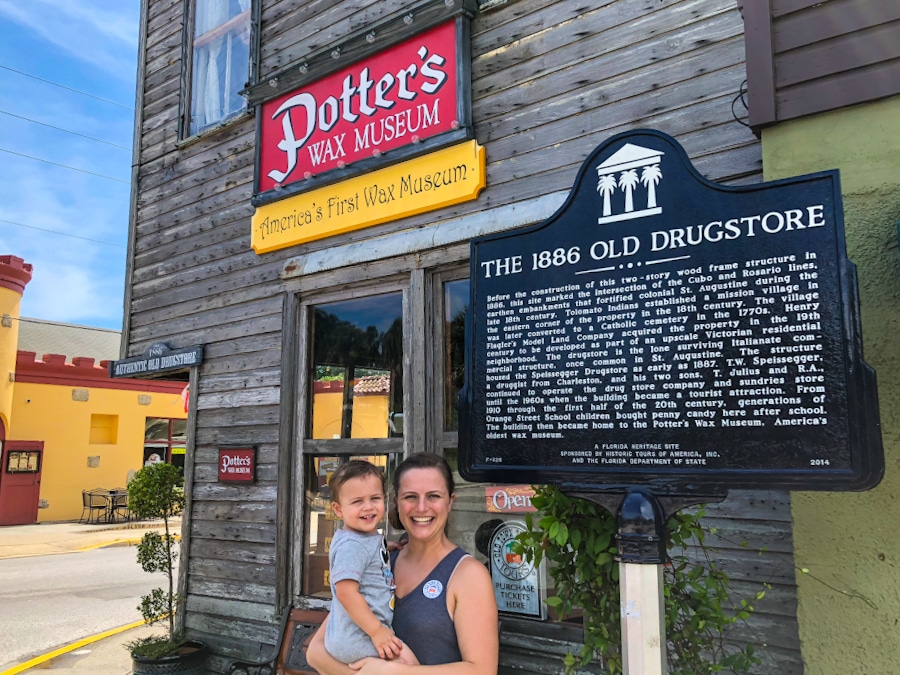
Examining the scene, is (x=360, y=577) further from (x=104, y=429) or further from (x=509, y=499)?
(x=104, y=429)

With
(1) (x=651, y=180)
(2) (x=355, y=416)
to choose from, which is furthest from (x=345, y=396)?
(1) (x=651, y=180)

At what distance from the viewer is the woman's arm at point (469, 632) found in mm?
2281

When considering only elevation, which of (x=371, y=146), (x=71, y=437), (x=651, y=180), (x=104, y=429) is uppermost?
(x=371, y=146)

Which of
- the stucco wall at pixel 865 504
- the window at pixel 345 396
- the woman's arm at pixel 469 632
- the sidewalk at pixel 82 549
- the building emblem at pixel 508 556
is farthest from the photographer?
the sidewalk at pixel 82 549

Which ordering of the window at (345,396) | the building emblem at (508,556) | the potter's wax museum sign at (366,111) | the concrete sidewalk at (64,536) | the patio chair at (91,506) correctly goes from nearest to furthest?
1. the building emblem at (508,556)
2. the potter's wax museum sign at (366,111)
3. the window at (345,396)
4. the concrete sidewalk at (64,536)
5. the patio chair at (91,506)

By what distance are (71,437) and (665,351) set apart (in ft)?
74.1

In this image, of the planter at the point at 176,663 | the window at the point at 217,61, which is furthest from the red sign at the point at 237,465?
the window at the point at 217,61

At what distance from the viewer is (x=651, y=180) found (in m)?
2.54

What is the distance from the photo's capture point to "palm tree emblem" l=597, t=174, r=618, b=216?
2.62 meters

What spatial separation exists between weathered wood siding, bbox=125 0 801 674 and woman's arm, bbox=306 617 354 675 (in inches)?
75.0

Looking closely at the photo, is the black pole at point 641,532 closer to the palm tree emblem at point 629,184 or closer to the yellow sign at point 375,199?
the palm tree emblem at point 629,184

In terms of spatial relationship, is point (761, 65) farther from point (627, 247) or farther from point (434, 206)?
point (434, 206)

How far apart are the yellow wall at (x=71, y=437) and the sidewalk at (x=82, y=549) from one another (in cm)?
118

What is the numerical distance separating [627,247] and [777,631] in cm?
209
